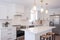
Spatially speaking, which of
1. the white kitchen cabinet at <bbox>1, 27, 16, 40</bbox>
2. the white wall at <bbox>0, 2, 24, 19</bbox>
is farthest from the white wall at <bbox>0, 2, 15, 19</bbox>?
the white kitchen cabinet at <bbox>1, 27, 16, 40</bbox>

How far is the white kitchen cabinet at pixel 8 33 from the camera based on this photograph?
5.61 m

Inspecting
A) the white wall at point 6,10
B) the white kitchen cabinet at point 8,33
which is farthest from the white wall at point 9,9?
the white kitchen cabinet at point 8,33

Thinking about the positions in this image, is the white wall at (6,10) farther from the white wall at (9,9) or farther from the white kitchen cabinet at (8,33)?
the white kitchen cabinet at (8,33)

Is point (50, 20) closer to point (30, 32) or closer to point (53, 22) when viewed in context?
point (53, 22)

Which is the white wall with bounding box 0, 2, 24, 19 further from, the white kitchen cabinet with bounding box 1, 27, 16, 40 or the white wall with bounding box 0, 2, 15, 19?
the white kitchen cabinet with bounding box 1, 27, 16, 40

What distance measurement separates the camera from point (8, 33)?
231 inches

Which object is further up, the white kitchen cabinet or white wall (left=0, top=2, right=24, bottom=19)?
white wall (left=0, top=2, right=24, bottom=19)

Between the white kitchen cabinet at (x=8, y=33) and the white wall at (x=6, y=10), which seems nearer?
the white kitchen cabinet at (x=8, y=33)

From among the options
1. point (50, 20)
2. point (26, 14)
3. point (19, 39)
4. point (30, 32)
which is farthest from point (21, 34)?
point (50, 20)

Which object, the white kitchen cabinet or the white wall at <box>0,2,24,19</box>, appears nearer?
the white kitchen cabinet

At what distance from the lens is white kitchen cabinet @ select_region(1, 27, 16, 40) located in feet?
18.4

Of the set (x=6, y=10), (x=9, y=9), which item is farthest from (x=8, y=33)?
(x=9, y=9)

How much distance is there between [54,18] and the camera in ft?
30.3

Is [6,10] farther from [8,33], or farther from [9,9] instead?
[8,33]
